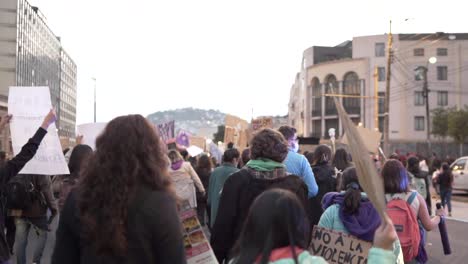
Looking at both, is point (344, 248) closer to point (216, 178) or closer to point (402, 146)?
point (216, 178)

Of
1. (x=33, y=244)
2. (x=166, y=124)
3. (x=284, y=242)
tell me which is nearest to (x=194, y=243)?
(x=284, y=242)

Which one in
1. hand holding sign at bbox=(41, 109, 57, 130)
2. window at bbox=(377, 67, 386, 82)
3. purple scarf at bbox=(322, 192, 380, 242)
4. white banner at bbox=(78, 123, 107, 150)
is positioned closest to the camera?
purple scarf at bbox=(322, 192, 380, 242)

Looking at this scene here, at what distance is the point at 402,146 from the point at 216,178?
5730 centimetres

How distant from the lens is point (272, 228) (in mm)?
2457

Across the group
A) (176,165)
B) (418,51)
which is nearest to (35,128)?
(176,165)

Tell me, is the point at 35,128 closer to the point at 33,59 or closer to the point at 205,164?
the point at 205,164

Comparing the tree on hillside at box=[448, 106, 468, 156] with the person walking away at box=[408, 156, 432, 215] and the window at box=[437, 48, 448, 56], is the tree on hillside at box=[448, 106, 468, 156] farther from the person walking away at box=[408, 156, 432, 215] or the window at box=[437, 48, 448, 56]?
the person walking away at box=[408, 156, 432, 215]

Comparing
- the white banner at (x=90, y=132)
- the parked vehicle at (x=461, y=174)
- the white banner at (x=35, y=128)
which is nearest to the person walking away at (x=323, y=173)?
the white banner at (x=35, y=128)

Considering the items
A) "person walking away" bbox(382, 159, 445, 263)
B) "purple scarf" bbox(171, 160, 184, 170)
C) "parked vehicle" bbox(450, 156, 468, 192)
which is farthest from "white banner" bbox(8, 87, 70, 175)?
"parked vehicle" bbox(450, 156, 468, 192)

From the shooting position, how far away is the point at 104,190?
289cm

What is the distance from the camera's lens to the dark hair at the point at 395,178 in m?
5.26

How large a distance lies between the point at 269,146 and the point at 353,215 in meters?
0.80

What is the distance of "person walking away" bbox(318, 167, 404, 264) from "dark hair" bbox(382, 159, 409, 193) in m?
0.82

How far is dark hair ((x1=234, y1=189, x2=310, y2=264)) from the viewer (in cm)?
246
